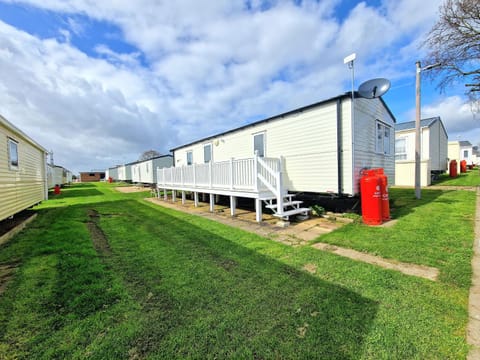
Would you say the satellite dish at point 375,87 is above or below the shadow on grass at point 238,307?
above

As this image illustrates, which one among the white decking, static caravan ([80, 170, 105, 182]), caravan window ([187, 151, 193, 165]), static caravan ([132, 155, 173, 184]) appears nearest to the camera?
the white decking

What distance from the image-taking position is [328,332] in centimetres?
207

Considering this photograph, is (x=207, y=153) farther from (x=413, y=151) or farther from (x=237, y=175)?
(x=413, y=151)

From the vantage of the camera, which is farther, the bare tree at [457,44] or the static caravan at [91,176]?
the static caravan at [91,176]

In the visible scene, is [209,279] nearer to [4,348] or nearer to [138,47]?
[4,348]

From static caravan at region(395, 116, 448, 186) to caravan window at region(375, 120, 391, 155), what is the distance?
297 inches

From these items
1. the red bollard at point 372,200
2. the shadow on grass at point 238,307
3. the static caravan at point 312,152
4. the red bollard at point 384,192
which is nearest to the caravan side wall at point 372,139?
the static caravan at point 312,152

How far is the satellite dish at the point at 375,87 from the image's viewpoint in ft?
22.0

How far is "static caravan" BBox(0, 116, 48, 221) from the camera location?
6188 mm

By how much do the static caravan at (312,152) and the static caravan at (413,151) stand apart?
734 cm

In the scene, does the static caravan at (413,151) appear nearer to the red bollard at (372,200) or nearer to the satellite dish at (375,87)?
the satellite dish at (375,87)

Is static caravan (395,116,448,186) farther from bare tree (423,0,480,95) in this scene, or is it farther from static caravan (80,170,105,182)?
static caravan (80,170,105,182)

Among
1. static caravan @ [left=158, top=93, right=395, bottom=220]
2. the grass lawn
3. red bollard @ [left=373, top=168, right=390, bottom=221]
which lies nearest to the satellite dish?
static caravan @ [left=158, top=93, right=395, bottom=220]

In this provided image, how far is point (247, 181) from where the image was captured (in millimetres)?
7277
